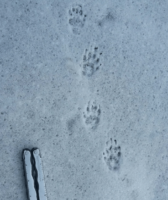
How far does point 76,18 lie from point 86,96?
1.06ft

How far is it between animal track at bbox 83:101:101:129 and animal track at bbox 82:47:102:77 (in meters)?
0.13

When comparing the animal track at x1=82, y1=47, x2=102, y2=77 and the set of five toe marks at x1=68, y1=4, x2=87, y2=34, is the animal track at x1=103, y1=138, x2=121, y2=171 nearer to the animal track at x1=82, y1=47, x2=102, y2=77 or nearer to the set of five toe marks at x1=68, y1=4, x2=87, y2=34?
the animal track at x1=82, y1=47, x2=102, y2=77

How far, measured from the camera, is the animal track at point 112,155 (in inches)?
47.1

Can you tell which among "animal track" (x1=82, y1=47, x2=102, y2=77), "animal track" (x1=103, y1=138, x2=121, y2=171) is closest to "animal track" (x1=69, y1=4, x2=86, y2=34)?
"animal track" (x1=82, y1=47, x2=102, y2=77)

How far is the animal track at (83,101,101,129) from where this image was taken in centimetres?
118

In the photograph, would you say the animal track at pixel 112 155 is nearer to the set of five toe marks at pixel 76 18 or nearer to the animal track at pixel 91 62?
the animal track at pixel 91 62

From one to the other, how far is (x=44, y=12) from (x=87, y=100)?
40 centimetres

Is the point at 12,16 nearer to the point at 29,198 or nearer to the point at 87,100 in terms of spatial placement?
the point at 87,100

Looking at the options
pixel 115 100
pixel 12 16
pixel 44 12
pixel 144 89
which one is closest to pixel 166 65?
pixel 144 89

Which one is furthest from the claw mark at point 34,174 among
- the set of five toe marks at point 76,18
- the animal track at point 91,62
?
the set of five toe marks at point 76,18

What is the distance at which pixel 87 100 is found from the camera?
1.19 m

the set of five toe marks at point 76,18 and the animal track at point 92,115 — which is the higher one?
the set of five toe marks at point 76,18

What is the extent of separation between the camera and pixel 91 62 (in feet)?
3.93

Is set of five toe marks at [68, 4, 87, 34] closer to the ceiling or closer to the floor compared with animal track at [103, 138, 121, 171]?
closer to the ceiling
